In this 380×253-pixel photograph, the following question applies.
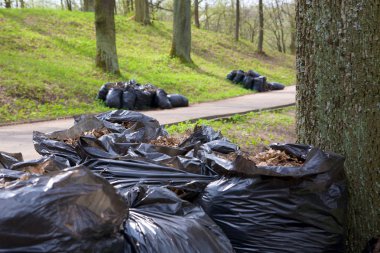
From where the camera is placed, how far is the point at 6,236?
1.59 metres

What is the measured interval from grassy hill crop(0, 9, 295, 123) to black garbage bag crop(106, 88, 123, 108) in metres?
0.21

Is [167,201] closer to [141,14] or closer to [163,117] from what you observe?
[163,117]

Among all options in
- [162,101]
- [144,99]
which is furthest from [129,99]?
[162,101]

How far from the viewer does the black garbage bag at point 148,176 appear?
266cm

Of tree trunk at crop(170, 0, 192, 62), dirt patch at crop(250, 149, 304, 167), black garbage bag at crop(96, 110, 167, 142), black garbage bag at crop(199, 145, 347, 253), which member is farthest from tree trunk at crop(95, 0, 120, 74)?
black garbage bag at crop(199, 145, 347, 253)

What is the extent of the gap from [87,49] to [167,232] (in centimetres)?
1591

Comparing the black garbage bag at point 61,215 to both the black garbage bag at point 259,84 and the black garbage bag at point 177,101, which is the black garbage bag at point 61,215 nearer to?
the black garbage bag at point 177,101

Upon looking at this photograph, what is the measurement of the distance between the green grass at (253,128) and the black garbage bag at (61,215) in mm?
4062

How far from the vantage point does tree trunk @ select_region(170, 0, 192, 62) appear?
18.0m

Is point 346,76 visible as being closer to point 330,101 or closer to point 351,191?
point 330,101

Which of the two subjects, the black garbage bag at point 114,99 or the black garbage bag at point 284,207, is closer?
the black garbage bag at point 284,207

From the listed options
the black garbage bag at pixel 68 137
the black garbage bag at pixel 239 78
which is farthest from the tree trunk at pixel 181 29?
the black garbage bag at pixel 68 137

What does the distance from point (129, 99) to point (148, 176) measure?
7.48m

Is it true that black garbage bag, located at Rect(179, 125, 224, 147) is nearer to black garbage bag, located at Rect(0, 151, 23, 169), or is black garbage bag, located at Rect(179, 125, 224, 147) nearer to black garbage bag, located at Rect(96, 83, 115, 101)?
black garbage bag, located at Rect(0, 151, 23, 169)
